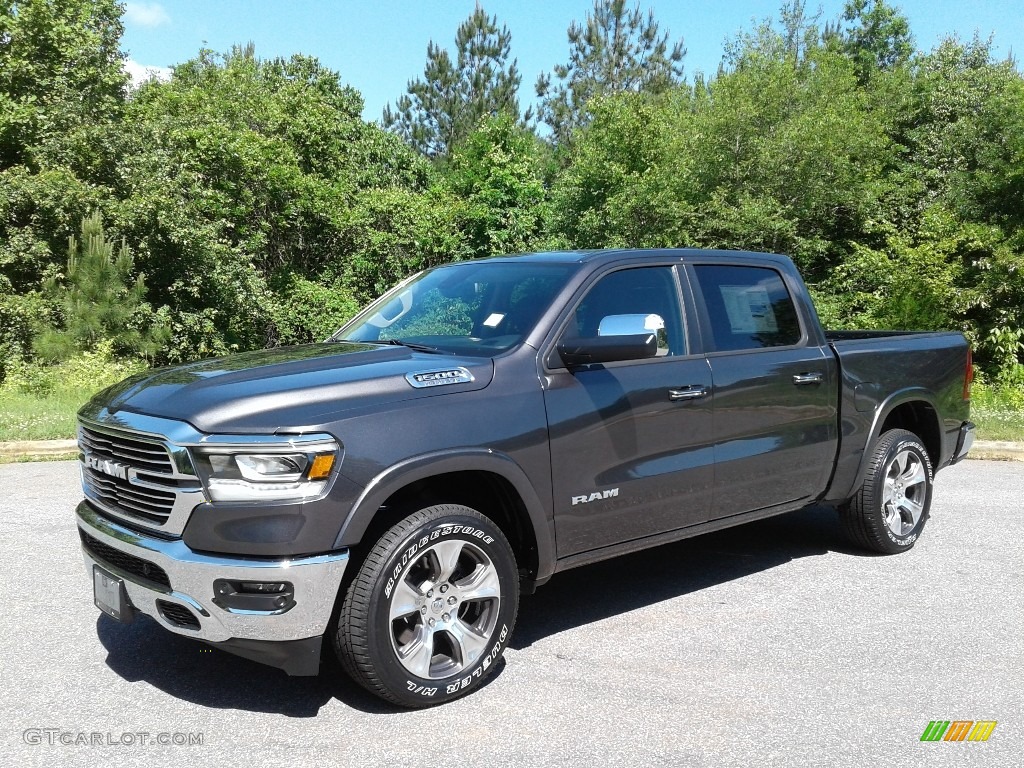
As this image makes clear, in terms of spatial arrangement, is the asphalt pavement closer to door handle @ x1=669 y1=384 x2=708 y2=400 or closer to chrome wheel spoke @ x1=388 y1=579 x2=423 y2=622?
chrome wheel spoke @ x1=388 y1=579 x2=423 y2=622

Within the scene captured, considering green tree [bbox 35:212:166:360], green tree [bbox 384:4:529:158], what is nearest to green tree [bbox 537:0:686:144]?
green tree [bbox 384:4:529:158]

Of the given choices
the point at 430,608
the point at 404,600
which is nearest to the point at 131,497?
the point at 404,600

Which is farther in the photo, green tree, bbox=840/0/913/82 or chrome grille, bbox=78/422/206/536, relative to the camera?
green tree, bbox=840/0/913/82

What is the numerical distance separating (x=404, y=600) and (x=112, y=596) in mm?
1244

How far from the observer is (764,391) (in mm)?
5184

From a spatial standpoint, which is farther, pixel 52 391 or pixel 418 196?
pixel 418 196

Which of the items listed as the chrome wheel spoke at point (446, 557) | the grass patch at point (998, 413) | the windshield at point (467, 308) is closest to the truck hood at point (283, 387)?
the windshield at point (467, 308)

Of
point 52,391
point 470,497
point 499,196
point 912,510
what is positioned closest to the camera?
point 470,497

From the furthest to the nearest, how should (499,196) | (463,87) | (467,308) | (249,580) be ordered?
1. (463,87)
2. (499,196)
3. (467,308)
4. (249,580)

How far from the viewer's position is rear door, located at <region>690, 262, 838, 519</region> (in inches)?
197

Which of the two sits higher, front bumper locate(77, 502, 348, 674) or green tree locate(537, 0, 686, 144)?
green tree locate(537, 0, 686, 144)

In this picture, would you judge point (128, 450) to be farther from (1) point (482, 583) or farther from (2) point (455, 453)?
(1) point (482, 583)

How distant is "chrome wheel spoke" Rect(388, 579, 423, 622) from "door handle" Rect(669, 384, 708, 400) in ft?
5.57

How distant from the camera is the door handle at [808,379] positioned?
17.7ft
